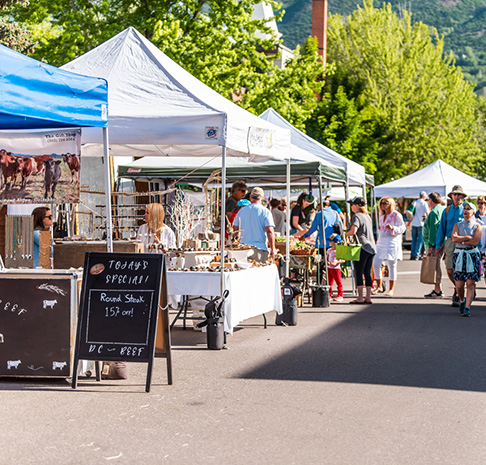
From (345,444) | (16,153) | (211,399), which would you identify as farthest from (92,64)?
(345,444)

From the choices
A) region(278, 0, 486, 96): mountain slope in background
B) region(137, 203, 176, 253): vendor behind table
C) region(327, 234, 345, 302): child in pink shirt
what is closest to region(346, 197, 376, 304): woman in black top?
region(327, 234, 345, 302): child in pink shirt

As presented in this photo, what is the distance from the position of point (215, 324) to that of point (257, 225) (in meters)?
2.76

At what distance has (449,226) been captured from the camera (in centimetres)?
1526

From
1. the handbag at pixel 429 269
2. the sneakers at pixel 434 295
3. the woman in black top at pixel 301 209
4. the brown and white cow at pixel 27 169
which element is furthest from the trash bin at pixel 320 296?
the brown and white cow at pixel 27 169

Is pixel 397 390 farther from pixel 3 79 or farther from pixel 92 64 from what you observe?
pixel 92 64

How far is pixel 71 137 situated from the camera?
9242 mm

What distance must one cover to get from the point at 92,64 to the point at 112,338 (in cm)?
498

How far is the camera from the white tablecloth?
1037 cm

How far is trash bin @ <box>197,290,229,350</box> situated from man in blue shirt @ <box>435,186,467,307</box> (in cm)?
593

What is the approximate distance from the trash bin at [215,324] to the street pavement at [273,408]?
0.16 metres

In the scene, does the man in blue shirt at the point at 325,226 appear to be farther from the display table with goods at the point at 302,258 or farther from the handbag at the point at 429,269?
the handbag at the point at 429,269

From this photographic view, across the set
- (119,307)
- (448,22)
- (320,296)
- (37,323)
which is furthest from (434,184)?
(448,22)

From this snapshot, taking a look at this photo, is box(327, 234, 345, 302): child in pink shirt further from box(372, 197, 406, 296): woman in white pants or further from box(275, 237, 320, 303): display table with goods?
box(372, 197, 406, 296): woman in white pants

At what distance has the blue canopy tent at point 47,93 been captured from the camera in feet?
23.4
